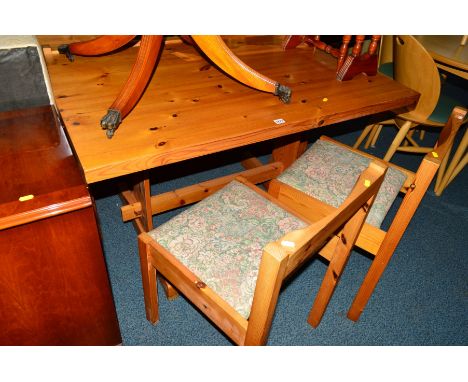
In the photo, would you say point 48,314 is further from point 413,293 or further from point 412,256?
point 412,256

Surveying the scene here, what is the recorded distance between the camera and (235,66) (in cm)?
122

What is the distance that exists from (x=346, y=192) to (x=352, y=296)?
1.98ft

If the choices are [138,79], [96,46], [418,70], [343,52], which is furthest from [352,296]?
[96,46]

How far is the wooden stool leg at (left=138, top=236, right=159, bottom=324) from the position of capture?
1.20m

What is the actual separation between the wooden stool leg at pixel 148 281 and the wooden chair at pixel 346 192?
0.57 m

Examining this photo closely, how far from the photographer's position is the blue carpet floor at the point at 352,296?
5.03 ft

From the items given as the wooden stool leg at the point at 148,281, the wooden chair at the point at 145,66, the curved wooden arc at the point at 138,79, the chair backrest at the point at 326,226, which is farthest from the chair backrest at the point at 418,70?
the wooden stool leg at the point at 148,281

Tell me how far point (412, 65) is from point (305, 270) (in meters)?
1.20

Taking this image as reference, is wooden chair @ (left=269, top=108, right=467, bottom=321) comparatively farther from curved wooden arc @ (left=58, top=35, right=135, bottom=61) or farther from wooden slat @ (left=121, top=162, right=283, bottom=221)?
curved wooden arc @ (left=58, top=35, right=135, bottom=61)

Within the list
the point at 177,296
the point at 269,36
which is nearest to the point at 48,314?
the point at 177,296

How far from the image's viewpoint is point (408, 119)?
208 centimetres

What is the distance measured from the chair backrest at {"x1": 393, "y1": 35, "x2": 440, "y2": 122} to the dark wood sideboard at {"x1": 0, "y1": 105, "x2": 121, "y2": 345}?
1.69 meters

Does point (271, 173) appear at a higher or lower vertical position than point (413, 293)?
higher
